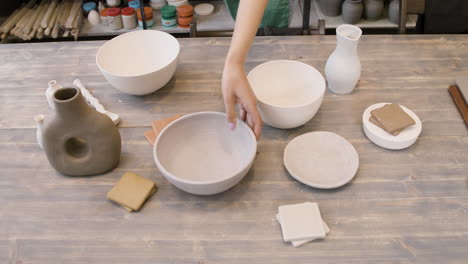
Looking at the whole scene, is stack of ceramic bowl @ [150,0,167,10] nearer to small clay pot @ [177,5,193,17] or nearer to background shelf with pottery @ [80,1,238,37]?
background shelf with pottery @ [80,1,238,37]

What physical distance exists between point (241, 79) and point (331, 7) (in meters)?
1.78

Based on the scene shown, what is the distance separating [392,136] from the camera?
96 cm

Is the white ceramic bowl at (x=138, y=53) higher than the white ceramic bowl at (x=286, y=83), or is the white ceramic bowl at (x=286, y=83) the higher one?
the white ceramic bowl at (x=138, y=53)

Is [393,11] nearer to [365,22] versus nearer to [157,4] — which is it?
[365,22]

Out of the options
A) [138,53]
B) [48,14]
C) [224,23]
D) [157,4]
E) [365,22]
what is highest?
[138,53]

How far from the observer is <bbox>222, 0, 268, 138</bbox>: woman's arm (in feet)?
3.00

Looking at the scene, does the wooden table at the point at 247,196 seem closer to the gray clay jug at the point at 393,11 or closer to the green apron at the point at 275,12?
the green apron at the point at 275,12

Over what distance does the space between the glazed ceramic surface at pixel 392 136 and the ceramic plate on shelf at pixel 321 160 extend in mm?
68

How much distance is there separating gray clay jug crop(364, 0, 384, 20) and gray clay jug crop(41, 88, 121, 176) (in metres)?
2.02

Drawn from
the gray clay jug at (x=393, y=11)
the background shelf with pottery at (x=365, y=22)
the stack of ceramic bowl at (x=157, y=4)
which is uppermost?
the stack of ceramic bowl at (x=157, y=4)

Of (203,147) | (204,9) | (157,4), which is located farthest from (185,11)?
(203,147)

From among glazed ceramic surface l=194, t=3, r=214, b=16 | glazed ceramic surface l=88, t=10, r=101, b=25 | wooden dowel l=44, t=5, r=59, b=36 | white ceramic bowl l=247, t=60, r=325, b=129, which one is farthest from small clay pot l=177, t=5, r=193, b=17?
white ceramic bowl l=247, t=60, r=325, b=129

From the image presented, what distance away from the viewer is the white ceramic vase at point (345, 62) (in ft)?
3.43

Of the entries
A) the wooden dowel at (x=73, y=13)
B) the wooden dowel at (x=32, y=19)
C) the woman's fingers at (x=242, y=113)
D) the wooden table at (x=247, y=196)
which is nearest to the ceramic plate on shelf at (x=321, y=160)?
the wooden table at (x=247, y=196)
